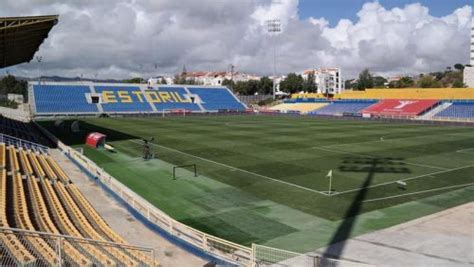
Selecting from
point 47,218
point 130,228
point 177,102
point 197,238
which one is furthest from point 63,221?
point 177,102

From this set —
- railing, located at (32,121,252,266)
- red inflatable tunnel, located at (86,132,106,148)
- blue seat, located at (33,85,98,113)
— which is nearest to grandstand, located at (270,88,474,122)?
blue seat, located at (33,85,98,113)

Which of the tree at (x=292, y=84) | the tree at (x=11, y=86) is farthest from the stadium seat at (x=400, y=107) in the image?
the tree at (x=11, y=86)

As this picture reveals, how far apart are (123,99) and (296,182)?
70.7 meters

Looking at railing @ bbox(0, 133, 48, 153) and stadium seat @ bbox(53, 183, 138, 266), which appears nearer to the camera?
stadium seat @ bbox(53, 183, 138, 266)

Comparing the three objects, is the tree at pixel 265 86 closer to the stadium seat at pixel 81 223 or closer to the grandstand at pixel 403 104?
the grandstand at pixel 403 104

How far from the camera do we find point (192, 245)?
13.2 m

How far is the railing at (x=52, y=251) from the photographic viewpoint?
8430mm

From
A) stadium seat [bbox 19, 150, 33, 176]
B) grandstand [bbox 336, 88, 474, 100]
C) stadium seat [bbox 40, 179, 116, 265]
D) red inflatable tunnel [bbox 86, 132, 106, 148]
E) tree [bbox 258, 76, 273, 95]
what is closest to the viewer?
stadium seat [bbox 40, 179, 116, 265]

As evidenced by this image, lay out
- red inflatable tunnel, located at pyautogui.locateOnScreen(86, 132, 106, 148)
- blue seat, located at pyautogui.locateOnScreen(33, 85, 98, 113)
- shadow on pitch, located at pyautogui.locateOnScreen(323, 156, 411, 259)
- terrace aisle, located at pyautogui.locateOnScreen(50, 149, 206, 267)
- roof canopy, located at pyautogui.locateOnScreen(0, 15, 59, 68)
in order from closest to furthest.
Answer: terrace aisle, located at pyautogui.locateOnScreen(50, 149, 206, 267) → shadow on pitch, located at pyautogui.locateOnScreen(323, 156, 411, 259) → roof canopy, located at pyautogui.locateOnScreen(0, 15, 59, 68) → red inflatable tunnel, located at pyautogui.locateOnScreen(86, 132, 106, 148) → blue seat, located at pyautogui.locateOnScreen(33, 85, 98, 113)

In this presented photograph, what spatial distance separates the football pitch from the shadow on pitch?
0.07 meters

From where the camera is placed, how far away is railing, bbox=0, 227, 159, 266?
27.7 ft

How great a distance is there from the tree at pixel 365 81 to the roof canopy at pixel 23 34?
138492mm

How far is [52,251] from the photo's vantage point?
9.67 meters

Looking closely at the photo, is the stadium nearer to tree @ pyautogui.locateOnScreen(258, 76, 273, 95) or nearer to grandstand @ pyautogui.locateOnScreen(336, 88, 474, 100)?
grandstand @ pyautogui.locateOnScreen(336, 88, 474, 100)
